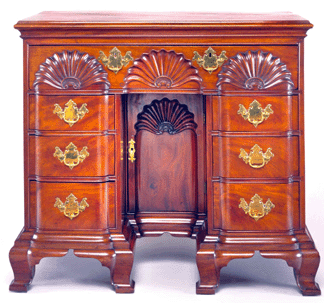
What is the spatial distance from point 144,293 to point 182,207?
65 cm

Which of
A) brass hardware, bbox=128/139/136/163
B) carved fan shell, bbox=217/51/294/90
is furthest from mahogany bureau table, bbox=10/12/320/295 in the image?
brass hardware, bbox=128/139/136/163

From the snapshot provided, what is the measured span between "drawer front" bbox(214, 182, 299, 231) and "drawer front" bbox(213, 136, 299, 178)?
6cm

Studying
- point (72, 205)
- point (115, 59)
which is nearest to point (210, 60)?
point (115, 59)

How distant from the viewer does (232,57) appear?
327 centimetres

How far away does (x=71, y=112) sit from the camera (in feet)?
10.8

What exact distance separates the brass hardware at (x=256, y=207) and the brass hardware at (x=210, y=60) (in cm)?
61

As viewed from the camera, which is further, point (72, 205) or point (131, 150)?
point (131, 150)

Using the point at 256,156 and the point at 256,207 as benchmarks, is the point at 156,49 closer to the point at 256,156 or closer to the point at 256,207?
the point at 256,156

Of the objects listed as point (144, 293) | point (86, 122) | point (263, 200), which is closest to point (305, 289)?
point (263, 200)

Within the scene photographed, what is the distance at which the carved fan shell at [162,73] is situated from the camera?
10.8ft

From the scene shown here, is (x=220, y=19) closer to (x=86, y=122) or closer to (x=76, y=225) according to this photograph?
(x=86, y=122)

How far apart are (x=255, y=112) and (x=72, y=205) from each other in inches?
36.7

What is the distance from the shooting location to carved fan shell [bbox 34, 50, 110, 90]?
10.8ft

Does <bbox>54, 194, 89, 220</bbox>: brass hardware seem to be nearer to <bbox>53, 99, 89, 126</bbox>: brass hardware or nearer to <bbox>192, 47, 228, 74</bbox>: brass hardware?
<bbox>53, 99, 89, 126</bbox>: brass hardware
